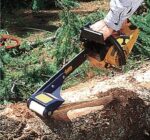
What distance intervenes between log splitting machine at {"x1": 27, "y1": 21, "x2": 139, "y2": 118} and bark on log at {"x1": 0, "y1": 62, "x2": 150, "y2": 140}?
0.18m

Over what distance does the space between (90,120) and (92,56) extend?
2.23 ft

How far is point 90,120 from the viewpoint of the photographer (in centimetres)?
396

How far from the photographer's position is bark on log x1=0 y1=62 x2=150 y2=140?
144 inches

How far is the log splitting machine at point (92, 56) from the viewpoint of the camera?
347cm

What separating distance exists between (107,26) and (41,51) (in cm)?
352

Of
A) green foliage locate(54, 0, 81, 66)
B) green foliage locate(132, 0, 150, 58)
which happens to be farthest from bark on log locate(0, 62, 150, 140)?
green foliage locate(132, 0, 150, 58)

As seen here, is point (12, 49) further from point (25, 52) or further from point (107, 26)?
point (107, 26)

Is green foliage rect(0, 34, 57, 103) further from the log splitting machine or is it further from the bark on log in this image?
the log splitting machine

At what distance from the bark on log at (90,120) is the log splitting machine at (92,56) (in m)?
0.18

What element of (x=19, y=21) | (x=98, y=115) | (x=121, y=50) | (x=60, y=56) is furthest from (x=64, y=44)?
(x=19, y=21)

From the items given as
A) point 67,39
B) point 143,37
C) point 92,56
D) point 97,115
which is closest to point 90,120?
point 97,115

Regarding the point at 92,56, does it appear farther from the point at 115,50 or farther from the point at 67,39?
the point at 67,39

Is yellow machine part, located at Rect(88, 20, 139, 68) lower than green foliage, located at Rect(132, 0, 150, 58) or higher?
higher

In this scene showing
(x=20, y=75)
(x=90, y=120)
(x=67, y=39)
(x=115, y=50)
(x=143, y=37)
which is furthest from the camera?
(x=143, y=37)
